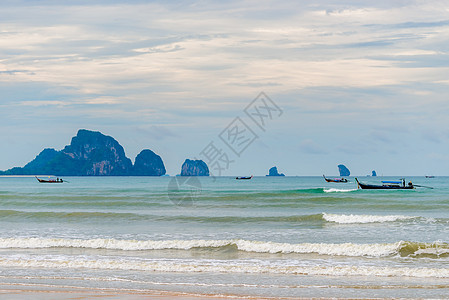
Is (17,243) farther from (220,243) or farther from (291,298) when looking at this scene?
(291,298)

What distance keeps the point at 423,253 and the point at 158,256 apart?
858 cm

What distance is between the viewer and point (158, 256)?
1619cm

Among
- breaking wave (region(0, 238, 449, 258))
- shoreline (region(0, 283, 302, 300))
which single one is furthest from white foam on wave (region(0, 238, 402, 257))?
shoreline (region(0, 283, 302, 300))

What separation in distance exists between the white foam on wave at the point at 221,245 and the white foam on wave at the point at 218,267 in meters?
2.12

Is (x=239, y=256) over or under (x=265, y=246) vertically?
under

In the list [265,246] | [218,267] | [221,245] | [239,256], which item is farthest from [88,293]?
[265,246]

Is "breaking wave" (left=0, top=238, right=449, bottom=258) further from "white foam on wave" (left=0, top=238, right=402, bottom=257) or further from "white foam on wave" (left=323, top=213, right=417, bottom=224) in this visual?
"white foam on wave" (left=323, top=213, right=417, bottom=224)

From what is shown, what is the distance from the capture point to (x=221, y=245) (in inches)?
699

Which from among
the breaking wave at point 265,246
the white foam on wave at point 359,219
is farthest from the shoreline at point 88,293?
the white foam on wave at point 359,219

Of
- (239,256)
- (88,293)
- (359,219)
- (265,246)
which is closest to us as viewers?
(88,293)

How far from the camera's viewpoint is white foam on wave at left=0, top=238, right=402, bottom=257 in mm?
16341

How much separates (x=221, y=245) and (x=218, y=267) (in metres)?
3.76

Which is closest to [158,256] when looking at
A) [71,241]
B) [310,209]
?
[71,241]

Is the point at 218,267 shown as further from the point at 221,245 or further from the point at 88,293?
the point at 88,293
